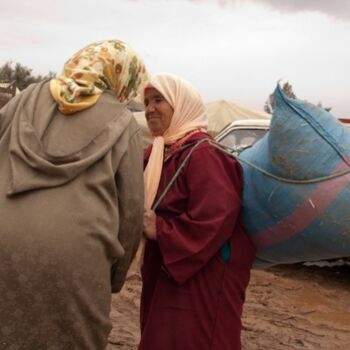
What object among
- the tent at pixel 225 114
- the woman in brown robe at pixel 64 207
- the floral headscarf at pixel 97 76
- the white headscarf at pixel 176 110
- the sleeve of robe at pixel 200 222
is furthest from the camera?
the tent at pixel 225 114

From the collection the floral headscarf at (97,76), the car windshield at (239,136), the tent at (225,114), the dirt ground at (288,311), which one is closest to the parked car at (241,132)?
the car windshield at (239,136)

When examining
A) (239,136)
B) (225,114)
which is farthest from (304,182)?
(225,114)

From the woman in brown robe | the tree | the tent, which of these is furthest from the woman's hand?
the tree

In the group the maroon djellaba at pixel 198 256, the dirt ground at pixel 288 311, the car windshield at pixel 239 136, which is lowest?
the dirt ground at pixel 288 311

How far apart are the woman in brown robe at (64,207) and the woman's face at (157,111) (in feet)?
1.92

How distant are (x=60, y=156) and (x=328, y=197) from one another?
0.99 metres

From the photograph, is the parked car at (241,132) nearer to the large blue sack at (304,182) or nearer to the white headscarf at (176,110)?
the white headscarf at (176,110)

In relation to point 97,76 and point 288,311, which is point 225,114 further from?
point 97,76

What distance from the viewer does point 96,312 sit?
186 centimetres

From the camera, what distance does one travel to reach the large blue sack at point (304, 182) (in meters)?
2.21

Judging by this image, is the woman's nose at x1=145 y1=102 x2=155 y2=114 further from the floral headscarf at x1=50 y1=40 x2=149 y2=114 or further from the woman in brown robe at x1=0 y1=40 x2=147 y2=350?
the woman in brown robe at x1=0 y1=40 x2=147 y2=350

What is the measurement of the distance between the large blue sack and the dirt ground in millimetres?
2437

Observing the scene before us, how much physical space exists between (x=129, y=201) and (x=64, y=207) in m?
0.26

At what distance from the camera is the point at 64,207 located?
1.79 metres
